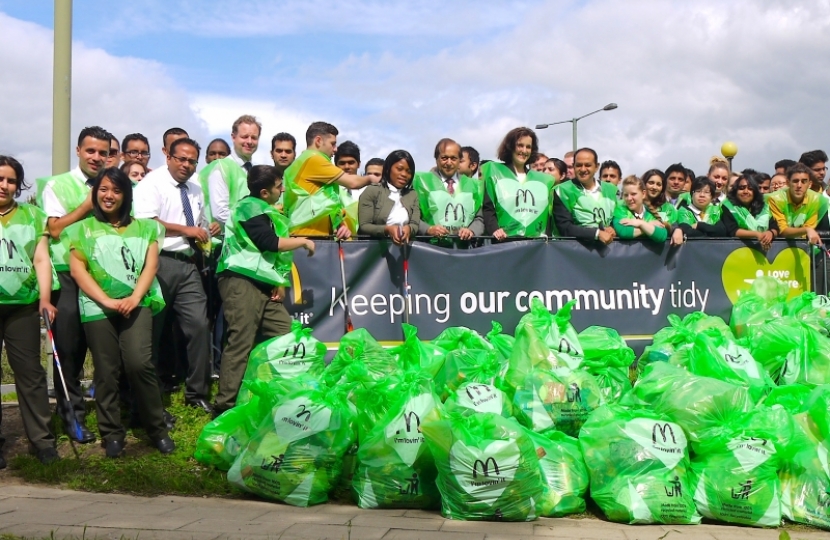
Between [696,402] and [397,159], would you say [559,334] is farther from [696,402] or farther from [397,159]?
[397,159]

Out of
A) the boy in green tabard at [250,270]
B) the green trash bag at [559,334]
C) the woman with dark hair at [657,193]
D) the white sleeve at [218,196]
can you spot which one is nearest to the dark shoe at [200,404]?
the boy in green tabard at [250,270]

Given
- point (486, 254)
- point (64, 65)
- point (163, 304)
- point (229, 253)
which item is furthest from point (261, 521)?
point (64, 65)

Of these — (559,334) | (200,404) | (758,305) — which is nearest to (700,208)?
(758,305)

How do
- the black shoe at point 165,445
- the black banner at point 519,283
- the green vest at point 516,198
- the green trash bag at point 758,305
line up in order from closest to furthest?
the black shoe at point 165,445 < the black banner at point 519,283 < the green trash bag at point 758,305 < the green vest at point 516,198

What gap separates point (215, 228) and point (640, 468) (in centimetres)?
394

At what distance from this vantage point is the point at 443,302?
7.68m

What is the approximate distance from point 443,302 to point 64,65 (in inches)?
151

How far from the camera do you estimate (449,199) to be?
7883 millimetres

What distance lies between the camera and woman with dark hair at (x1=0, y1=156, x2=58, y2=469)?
5.82 metres

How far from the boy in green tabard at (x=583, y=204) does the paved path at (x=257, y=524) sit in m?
3.68

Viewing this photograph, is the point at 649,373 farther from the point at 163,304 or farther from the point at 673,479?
the point at 163,304

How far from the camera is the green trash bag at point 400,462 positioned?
5.00 meters

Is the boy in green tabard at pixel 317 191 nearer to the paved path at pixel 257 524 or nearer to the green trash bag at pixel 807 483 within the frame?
the paved path at pixel 257 524

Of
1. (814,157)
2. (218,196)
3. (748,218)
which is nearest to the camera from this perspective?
(218,196)
